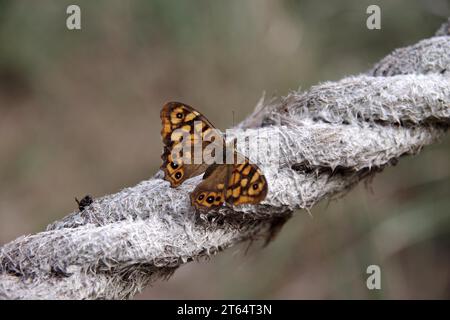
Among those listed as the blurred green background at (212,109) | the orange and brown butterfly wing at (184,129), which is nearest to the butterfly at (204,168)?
the orange and brown butterfly wing at (184,129)

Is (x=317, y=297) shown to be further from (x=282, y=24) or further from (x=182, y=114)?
(x=182, y=114)

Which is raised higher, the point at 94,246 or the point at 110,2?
the point at 110,2

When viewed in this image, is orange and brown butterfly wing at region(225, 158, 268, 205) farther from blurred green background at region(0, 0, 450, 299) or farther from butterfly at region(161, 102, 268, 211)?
blurred green background at region(0, 0, 450, 299)

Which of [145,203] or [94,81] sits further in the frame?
[94,81]

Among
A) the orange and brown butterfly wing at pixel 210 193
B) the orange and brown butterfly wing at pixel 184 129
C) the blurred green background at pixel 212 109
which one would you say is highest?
the blurred green background at pixel 212 109

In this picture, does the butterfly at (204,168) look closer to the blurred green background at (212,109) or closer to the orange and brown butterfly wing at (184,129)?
the orange and brown butterfly wing at (184,129)

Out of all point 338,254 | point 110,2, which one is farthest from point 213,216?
point 110,2

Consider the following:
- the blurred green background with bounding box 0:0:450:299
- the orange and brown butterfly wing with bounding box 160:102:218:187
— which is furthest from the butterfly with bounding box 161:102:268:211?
the blurred green background with bounding box 0:0:450:299
